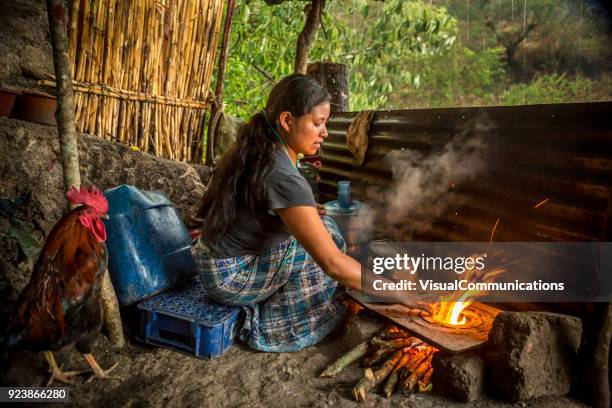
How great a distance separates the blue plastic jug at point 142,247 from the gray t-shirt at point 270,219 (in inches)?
28.4

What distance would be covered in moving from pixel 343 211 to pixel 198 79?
2.71 m

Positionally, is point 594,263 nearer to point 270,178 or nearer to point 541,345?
point 541,345

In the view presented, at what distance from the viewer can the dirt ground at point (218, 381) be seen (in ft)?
7.89

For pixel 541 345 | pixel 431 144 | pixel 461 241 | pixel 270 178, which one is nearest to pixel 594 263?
pixel 541 345

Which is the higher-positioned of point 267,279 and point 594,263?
point 594,263

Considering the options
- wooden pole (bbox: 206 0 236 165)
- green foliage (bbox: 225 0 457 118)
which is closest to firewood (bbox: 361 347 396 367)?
wooden pole (bbox: 206 0 236 165)

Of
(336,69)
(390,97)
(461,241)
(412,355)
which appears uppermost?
A: (390,97)

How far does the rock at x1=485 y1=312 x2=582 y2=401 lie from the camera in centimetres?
228

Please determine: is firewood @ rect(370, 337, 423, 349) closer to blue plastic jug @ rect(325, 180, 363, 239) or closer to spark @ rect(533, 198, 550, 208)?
spark @ rect(533, 198, 550, 208)

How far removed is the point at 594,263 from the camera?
2.60 meters

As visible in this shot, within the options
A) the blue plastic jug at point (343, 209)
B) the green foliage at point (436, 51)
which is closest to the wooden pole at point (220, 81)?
the green foliage at point (436, 51)

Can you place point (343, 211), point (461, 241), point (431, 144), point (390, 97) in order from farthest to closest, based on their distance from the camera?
point (390, 97)
point (343, 211)
point (431, 144)
point (461, 241)

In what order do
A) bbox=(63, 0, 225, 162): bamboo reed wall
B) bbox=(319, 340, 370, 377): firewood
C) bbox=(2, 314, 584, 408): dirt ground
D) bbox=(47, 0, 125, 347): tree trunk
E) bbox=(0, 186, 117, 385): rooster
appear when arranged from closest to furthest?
bbox=(0, 186, 117, 385): rooster < bbox=(2, 314, 584, 408): dirt ground < bbox=(47, 0, 125, 347): tree trunk < bbox=(319, 340, 370, 377): firewood < bbox=(63, 0, 225, 162): bamboo reed wall

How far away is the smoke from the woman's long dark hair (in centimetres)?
167
